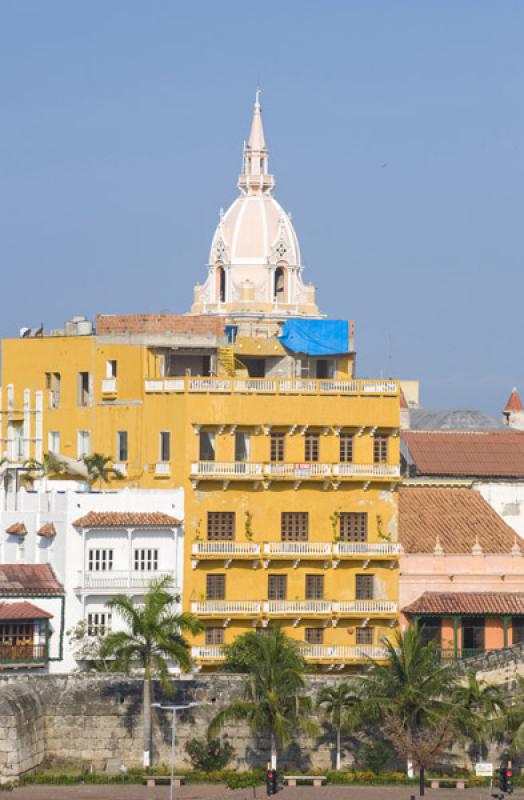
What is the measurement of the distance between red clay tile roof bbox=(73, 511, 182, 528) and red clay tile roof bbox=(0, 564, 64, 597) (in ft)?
7.51

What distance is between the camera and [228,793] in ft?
335

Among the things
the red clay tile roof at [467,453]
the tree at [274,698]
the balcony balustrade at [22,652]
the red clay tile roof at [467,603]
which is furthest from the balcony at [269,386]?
the red clay tile roof at [467,453]

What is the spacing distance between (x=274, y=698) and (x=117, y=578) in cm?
1027

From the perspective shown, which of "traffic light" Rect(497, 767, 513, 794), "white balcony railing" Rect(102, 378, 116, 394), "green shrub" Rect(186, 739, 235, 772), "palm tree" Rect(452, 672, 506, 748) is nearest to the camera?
"traffic light" Rect(497, 767, 513, 794)

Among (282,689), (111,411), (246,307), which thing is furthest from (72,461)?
(246,307)

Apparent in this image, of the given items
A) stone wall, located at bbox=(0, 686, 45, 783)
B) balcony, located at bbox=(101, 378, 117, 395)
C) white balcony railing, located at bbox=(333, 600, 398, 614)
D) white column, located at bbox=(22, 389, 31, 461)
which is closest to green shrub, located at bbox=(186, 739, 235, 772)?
stone wall, located at bbox=(0, 686, 45, 783)

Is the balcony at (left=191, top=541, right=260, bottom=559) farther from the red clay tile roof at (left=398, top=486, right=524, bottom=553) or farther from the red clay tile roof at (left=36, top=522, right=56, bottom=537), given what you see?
the red clay tile roof at (left=398, top=486, right=524, bottom=553)

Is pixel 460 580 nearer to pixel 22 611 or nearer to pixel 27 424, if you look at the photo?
pixel 22 611

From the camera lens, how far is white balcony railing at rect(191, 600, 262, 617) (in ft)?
370

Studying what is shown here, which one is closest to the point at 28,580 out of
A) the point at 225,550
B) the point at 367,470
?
the point at 225,550

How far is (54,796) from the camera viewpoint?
101 meters

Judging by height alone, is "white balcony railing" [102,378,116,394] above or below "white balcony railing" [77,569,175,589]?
above

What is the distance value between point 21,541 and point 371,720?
1715 cm

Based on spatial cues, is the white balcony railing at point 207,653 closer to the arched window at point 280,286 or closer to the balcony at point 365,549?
the balcony at point 365,549
